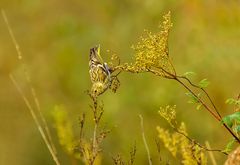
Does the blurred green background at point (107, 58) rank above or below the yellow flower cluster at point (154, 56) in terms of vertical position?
above

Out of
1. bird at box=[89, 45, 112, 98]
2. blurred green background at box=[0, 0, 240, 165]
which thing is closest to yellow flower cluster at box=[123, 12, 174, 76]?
bird at box=[89, 45, 112, 98]

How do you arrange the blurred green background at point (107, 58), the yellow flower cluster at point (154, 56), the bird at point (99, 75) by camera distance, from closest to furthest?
the yellow flower cluster at point (154, 56), the bird at point (99, 75), the blurred green background at point (107, 58)

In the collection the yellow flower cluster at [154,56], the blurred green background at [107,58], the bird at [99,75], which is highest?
the blurred green background at [107,58]

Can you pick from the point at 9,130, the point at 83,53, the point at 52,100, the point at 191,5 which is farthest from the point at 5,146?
the point at 191,5

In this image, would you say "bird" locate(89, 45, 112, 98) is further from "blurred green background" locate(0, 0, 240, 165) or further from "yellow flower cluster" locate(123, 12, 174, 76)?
"blurred green background" locate(0, 0, 240, 165)

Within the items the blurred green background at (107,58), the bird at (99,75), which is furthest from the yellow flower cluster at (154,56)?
the blurred green background at (107,58)

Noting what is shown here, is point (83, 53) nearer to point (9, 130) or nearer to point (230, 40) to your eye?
point (9, 130)

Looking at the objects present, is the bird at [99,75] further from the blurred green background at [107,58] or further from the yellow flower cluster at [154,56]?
the blurred green background at [107,58]

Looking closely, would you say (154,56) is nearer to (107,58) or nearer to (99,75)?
(99,75)

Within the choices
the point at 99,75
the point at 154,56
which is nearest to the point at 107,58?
the point at 99,75
